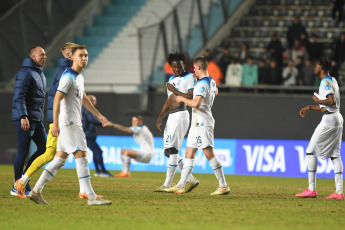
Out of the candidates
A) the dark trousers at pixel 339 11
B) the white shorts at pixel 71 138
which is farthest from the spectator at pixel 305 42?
the white shorts at pixel 71 138

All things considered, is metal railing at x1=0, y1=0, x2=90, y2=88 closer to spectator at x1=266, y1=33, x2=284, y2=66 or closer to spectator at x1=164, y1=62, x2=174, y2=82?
spectator at x1=164, y1=62, x2=174, y2=82

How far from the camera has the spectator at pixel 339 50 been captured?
22.5 meters

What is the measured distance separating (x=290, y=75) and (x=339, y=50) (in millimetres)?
1949

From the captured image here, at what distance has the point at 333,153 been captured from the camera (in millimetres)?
11781

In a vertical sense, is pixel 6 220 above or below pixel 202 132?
below

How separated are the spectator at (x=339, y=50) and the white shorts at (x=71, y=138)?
14.4m

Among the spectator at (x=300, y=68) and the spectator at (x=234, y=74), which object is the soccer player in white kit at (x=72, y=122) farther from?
the spectator at (x=300, y=68)

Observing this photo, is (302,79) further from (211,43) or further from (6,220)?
(6,220)

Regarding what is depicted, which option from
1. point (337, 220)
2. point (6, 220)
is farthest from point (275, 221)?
point (6, 220)

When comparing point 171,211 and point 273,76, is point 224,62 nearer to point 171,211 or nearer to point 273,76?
point 273,76

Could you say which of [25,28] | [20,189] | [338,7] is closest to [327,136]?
[20,189]

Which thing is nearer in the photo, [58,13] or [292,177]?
[292,177]

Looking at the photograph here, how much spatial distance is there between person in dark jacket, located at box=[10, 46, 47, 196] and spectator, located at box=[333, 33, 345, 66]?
1314 centimetres

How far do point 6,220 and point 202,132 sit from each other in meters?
4.15
